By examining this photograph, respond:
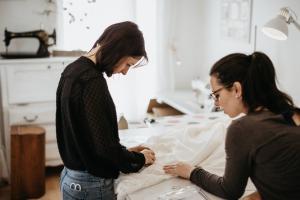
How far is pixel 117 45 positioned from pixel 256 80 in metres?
0.49

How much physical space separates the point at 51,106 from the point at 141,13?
1.37m

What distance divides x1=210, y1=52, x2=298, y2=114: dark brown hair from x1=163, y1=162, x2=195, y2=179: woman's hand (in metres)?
0.40

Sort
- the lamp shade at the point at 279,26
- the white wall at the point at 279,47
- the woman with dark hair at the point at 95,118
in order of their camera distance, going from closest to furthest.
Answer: the woman with dark hair at the point at 95,118, the lamp shade at the point at 279,26, the white wall at the point at 279,47

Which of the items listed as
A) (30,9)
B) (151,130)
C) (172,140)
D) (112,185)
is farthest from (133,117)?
(112,185)

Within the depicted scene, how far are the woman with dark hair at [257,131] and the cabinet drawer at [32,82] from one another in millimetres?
2179

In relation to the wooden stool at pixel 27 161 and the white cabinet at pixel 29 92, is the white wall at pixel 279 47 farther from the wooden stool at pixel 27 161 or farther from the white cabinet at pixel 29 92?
the wooden stool at pixel 27 161

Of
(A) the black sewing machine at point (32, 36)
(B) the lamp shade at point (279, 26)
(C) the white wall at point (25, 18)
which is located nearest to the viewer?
(B) the lamp shade at point (279, 26)

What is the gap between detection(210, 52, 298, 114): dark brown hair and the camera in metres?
1.16

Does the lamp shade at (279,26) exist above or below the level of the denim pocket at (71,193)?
above

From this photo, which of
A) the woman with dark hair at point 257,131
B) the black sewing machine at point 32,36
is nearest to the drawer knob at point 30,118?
the black sewing machine at point 32,36

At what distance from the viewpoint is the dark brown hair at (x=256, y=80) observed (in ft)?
3.82

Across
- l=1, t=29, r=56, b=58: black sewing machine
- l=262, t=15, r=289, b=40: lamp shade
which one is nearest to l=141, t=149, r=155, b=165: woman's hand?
l=262, t=15, r=289, b=40: lamp shade

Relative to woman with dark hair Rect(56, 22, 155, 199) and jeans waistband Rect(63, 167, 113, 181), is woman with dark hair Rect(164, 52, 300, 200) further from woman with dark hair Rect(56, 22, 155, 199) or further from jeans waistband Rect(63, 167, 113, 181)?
jeans waistband Rect(63, 167, 113, 181)

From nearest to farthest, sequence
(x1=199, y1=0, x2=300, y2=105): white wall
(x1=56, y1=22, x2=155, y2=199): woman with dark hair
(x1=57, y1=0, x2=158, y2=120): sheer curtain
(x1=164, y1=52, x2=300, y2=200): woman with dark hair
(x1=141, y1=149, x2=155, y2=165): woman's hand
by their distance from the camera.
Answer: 1. (x1=164, y1=52, x2=300, y2=200): woman with dark hair
2. (x1=56, y1=22, x2=155, y2=199): woman with dark hair
3. (x1=141, y1=149, x2=155, y2=165): woman's hand
4. (x1=199, y1=0, x2=300, y2=105): white wall
5. (x1=57, y1=0, x2=158, y2=120): sheer curtain
